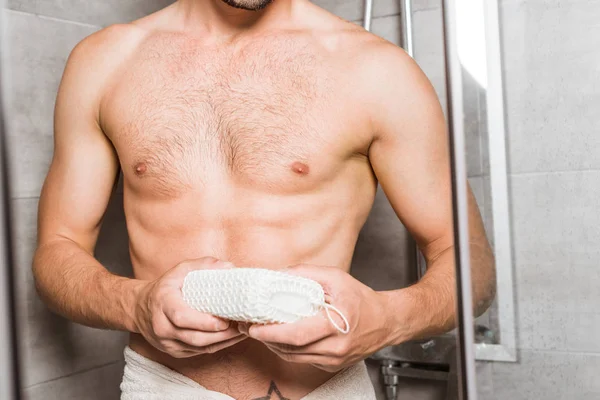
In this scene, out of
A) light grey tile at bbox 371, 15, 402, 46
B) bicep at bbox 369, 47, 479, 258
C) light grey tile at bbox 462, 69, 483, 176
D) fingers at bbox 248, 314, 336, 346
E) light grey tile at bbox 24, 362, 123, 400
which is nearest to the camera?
light grey tile at bbox 462, 69, 483, 176

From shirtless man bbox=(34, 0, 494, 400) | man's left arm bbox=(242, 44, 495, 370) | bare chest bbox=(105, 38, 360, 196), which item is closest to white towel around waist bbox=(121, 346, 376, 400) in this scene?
shirtless man bbox=(34, 0, 494, 400)

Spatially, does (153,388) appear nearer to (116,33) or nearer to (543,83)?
(116,33)

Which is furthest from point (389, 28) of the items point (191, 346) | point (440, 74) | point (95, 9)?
point (191, 346)

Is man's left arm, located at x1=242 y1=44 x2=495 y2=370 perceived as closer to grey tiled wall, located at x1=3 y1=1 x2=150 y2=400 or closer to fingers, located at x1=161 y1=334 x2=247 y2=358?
fingers, located at x1=161 y1=334 x2=247 y2=358

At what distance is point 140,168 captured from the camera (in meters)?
0.82

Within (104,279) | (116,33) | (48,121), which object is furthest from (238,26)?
(104,279)

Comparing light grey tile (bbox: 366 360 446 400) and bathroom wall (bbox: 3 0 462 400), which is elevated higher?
bathroom wall (bbox: 3 0 462 400)

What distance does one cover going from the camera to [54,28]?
81cm

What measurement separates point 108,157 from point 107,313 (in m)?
0.25

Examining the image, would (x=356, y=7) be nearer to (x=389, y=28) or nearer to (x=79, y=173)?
(x=389, y=28)

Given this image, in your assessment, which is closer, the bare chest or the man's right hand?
the man's right hand

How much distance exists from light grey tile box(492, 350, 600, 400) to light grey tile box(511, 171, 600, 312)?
27mm

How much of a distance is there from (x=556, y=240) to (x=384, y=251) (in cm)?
65

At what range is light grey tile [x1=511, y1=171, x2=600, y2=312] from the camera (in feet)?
1.12
